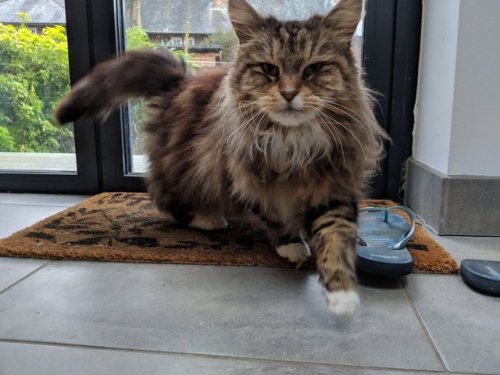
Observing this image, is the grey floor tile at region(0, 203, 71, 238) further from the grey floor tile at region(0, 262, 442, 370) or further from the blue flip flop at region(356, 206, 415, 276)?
the blue flip flop at region(356, 206, 415, 276)

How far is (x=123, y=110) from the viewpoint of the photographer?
2.33 meters

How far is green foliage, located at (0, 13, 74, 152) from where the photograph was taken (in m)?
2.32

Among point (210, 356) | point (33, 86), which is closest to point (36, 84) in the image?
point (33, 86)

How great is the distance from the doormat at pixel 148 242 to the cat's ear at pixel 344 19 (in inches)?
26.3

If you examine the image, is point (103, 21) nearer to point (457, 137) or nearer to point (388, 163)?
point (388, 163)

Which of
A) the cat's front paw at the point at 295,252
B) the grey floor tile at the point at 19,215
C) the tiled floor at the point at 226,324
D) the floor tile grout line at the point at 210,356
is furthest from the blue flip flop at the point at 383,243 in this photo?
the grey floor tile at the point at 19,215

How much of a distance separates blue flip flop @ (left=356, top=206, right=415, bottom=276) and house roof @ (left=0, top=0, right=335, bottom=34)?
103 centimetres

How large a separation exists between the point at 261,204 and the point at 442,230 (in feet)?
2.30

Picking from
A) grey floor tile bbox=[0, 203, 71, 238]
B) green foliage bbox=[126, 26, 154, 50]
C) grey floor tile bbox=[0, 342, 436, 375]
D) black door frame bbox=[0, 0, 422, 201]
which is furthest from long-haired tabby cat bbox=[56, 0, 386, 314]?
green foliage bbox=[126, 26, 154, 50]

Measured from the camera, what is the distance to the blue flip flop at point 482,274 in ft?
4.00

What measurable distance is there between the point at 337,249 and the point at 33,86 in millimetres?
1864

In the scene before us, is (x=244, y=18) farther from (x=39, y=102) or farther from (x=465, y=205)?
(x=39, y=102)

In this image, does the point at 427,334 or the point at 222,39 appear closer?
the point at 427,334

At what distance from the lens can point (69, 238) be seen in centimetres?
162
